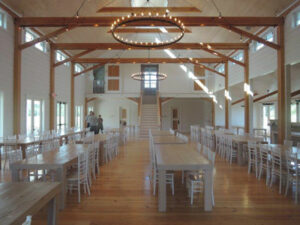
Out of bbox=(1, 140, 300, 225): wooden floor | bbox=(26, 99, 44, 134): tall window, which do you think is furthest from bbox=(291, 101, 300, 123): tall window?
bbox=(26, 99, 44, 134): tall window

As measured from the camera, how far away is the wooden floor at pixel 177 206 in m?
3.04

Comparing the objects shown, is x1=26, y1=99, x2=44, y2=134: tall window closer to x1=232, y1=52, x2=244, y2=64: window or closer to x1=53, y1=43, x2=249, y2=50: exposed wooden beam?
x1=53, y1=43, x2=249, y2=50: exposed wooden beam

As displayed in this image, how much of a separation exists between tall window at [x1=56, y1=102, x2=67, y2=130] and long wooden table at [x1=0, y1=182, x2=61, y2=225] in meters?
9.38

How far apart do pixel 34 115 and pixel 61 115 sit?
109 inches

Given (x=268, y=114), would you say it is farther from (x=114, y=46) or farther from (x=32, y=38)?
(x=32, y=38)

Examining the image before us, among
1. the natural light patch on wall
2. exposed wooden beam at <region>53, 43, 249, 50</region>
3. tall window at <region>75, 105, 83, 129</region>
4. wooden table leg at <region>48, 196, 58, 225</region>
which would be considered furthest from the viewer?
tall window at <region>75, 105, 83, 129</region>

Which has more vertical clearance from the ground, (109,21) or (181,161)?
(109,21)

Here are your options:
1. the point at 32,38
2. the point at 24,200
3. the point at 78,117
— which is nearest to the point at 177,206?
the point at 24,200

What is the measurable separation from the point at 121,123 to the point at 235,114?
938cm

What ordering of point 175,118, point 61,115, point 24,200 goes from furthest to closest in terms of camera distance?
1. point 175,118
2. point 61,115
3. point 24,200

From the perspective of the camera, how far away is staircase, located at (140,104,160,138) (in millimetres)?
12438

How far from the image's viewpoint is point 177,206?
11.4 feet

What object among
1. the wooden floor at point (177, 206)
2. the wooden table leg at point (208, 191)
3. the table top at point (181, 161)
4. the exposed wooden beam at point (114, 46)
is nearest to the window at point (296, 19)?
the exposed wooden beam at point (114, 46)

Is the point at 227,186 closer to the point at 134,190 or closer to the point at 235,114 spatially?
the point at 134,190
